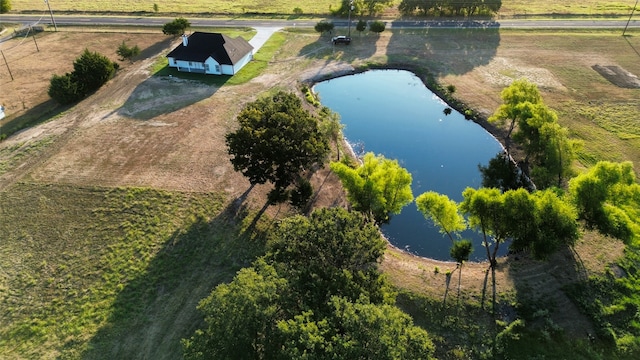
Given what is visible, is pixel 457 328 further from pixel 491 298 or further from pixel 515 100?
pixel 515 100

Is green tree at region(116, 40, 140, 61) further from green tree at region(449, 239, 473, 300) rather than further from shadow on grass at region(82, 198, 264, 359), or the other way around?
green tree at region(449, 239, 473, 300)

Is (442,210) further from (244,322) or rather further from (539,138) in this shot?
(244,322)

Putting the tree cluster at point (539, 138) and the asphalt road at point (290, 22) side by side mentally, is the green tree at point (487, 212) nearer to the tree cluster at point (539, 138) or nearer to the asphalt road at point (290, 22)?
the tree cluster at point (539, 138)

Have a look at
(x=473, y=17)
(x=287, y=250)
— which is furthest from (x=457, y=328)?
(x=473, y=17)

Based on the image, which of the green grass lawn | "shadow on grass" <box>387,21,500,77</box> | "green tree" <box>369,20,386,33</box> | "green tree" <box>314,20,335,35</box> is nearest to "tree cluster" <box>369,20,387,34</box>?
"green tree" <box>369,20,386,33</box>

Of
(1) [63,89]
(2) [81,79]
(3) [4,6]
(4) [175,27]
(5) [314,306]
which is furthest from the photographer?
(3) [4,6]

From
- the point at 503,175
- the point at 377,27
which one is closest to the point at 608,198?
the point at 503,175
